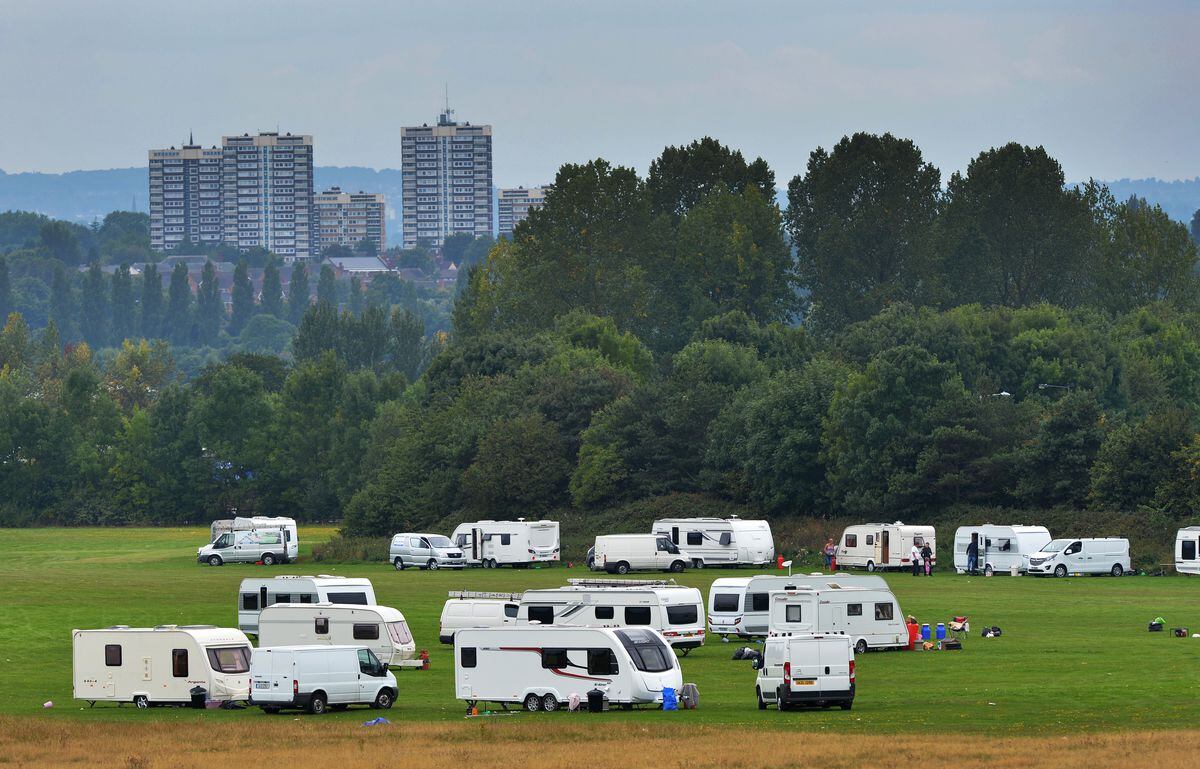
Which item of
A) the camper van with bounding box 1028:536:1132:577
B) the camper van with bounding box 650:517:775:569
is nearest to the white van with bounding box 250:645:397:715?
the camper van with bounding box 1028:536:1132:577

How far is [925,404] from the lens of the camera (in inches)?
3706

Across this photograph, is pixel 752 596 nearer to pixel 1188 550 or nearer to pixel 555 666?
pixel 555 666

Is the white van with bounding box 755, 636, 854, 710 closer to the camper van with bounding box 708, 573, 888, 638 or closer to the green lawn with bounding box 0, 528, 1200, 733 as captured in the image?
the green lawn with bounding box 0, 528, 1200, 733

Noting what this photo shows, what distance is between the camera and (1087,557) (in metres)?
77.8

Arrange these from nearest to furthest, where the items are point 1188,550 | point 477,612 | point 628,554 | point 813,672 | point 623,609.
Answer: point 813,672 < point 623,609 < point 477,612 < point 1188,550 < point 628,554

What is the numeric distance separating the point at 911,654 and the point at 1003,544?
31.9m

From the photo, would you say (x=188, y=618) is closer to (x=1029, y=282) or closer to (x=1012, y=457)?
(x=1012, y=457)

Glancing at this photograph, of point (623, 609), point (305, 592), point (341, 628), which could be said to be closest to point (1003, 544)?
point (623, 609)

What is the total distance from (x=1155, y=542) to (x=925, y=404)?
16759 millimetres

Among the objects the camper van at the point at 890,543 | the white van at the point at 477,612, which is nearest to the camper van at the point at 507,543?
the camper van at the point at 890,543

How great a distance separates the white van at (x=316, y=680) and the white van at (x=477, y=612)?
31.6ft

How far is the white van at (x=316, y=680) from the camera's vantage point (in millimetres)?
40188

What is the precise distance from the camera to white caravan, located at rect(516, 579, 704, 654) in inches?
1934

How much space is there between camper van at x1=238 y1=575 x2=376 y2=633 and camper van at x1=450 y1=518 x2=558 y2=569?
30733 mm
